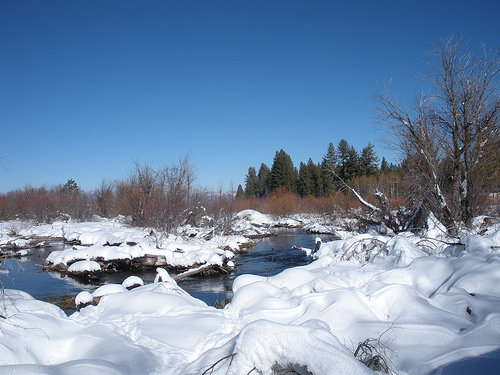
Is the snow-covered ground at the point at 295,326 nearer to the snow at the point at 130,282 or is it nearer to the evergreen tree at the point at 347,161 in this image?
the snow at the point at 130,282

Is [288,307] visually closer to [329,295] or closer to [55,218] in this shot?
[329,295]

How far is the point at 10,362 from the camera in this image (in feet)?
9.99

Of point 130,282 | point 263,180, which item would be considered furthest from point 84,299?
point 263,180

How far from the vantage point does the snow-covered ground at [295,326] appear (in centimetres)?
256

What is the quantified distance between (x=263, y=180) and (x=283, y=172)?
9.46 metres

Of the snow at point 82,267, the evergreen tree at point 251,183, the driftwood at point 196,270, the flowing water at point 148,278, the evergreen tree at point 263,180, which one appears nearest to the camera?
the flowing water at point 148,278

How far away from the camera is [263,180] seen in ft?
227

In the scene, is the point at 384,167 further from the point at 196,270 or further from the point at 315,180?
the point at 196,270

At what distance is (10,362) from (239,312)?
292 centimetres

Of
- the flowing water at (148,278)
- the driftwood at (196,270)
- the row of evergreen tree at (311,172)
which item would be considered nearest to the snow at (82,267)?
the flowing water at (148,278)

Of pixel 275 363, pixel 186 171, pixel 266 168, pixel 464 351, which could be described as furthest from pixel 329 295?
pixel 266 168

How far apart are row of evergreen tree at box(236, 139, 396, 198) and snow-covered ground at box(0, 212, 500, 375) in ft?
106

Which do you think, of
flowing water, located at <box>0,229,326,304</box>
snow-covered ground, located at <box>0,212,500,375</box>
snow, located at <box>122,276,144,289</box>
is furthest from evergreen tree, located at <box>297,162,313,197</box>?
snow-covered ground, located at <box>0,212,500,375</box>

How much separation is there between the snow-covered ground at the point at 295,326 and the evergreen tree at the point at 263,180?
197ft
